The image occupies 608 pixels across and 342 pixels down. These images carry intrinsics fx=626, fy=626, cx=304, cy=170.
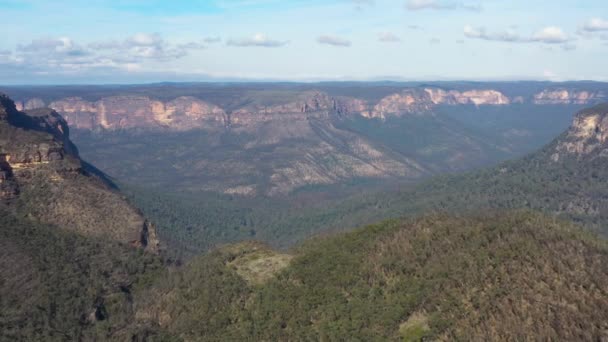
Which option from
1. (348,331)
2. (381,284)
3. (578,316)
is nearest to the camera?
(578,316)

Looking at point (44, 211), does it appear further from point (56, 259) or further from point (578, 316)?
point (578, 316)

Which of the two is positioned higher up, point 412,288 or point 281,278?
point 412,288

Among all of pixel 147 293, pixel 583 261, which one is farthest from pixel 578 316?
pixel 147 293

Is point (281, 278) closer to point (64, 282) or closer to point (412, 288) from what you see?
point (412, 288)

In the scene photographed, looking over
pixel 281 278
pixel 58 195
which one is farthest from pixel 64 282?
pixel 281 278

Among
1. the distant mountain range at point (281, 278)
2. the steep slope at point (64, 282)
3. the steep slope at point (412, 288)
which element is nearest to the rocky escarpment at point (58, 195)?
the distant mountain range at point (281, 278)

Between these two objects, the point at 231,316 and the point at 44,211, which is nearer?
the point at 231,316
